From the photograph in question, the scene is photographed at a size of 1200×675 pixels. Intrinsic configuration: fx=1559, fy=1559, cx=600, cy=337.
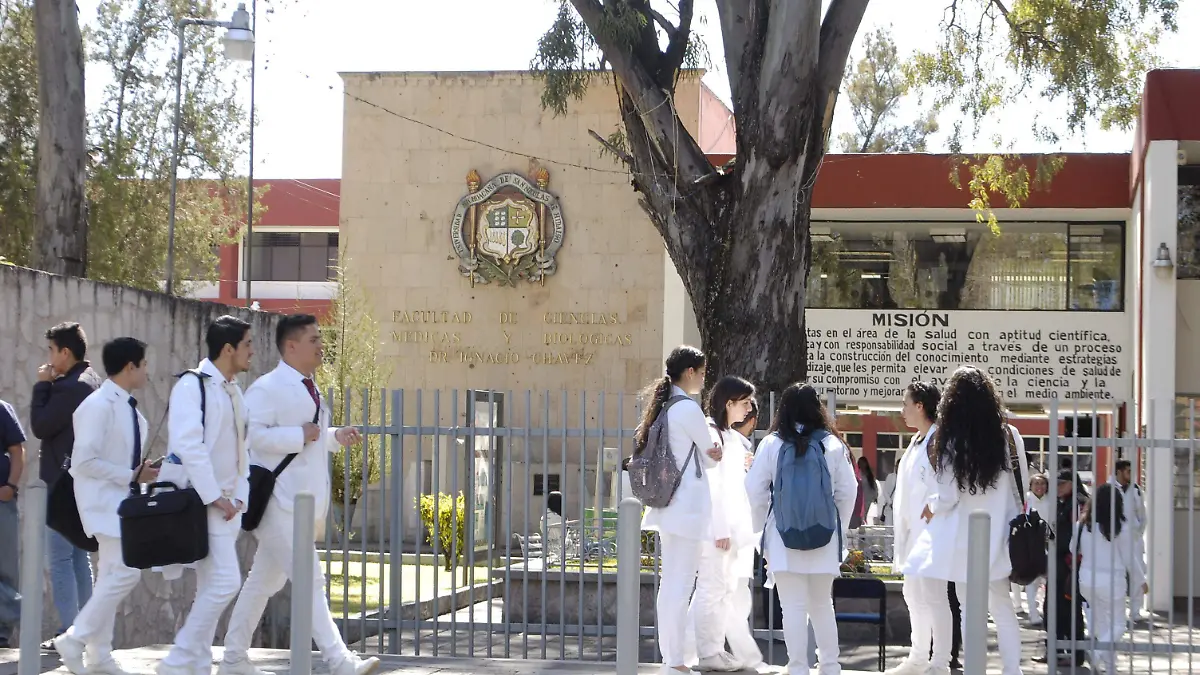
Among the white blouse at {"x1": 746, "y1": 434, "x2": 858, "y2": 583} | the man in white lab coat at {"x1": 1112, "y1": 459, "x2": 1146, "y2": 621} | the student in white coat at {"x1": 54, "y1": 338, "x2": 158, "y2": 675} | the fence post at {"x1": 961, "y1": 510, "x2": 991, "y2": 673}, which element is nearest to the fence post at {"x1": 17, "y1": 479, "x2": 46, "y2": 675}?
the student in white coat at {"x1": 54, "y1": 338, "x2": 158, "y2": 675}

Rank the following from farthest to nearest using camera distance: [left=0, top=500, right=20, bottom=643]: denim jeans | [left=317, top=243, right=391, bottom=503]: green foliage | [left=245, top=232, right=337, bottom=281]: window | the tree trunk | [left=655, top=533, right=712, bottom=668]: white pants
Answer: [left=245, top=232, right=337, bottom=281]: window → [left=317, top=243, right=391, bottom=503]: green foliage → the tree trunk → [left=0, top=500, right=20, bottom=643]: denim jeans → [left=655, top=533, right=712, bottom=668]: white pants

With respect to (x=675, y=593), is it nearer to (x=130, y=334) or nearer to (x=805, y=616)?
(x=805, y=616)

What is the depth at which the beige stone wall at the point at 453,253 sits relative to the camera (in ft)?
101

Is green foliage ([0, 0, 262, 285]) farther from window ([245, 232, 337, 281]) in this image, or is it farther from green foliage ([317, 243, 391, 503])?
window ([245, 232, 337, 281])

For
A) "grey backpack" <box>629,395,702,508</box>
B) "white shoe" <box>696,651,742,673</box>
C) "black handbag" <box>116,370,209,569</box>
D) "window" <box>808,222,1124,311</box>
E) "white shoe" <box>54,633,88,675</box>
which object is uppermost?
"window" <box>808,222,1124,311</box>

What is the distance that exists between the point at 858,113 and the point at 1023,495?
3480 cm

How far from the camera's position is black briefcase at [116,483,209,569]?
7105 mm

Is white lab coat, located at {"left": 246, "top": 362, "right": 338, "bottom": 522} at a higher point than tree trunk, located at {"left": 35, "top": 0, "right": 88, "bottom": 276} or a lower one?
lower

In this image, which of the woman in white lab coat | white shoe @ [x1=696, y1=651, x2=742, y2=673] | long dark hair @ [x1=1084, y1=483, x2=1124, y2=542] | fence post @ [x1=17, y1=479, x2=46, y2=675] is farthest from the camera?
long dark hair @ [x1=1084, y1=483, x2=1124, y2=542]

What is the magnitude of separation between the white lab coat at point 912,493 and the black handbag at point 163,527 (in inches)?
147

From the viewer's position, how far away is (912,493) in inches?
334

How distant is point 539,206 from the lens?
3070 centimetres

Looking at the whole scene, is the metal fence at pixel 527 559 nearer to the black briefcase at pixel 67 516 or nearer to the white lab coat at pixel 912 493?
the white lab coat at pixel 912 493

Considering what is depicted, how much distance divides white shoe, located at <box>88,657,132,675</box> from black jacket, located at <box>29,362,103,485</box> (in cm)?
117
